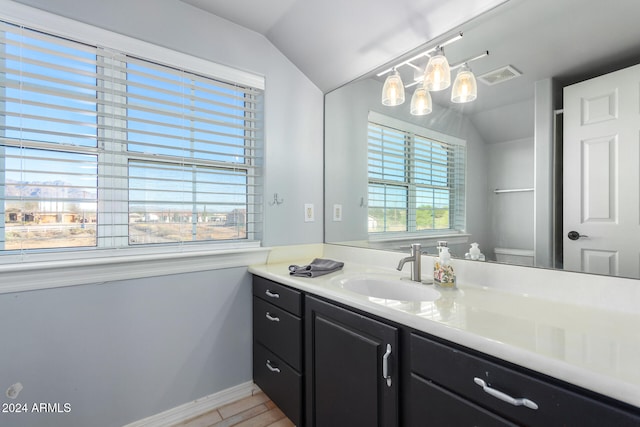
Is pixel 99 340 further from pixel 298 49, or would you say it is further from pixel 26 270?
pixel 298 49

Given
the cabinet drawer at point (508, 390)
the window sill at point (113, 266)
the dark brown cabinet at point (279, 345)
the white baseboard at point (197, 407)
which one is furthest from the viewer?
the white baseboard at point (197, 407)

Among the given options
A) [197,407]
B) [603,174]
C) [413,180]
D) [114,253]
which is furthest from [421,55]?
[197,407]

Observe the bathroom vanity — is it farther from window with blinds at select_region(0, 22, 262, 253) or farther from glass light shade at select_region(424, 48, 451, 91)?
glass light shade at select_region(424, 48, 451, 91)

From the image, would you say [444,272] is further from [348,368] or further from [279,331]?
[279,331]

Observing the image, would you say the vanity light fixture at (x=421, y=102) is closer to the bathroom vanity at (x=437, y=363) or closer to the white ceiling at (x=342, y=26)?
the white ceiling at (x=342, y=26)

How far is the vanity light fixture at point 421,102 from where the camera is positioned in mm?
1617

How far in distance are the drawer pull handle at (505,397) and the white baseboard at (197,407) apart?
157 centimetres

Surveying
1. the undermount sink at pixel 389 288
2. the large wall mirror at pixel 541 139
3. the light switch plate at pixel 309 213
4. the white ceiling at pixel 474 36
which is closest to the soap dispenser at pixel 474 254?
the large wall mirror at pixel 541 139

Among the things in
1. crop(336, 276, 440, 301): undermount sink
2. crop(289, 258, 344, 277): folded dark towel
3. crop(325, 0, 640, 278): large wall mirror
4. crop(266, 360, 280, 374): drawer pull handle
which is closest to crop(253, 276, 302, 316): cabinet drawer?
crop(289, 258, 344, 277): folded dark towel

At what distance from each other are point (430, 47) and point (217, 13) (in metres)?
1.27

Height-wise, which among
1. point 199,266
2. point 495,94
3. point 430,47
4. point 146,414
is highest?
point 430,47

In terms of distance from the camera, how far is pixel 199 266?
174 cm

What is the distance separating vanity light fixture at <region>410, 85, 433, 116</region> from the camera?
5.31 ft

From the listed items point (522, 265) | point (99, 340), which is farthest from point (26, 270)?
point (522, 265)
